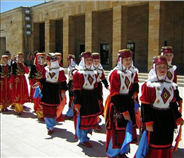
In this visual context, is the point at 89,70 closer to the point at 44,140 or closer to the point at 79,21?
the point at 44,140

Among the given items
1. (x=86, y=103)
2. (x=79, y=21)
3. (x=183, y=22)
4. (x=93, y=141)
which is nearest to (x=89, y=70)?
(x=86, y=103)

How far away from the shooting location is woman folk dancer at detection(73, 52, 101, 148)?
4770mm

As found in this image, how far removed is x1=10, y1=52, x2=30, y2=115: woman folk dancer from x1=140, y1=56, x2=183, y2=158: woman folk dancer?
557 centimetres

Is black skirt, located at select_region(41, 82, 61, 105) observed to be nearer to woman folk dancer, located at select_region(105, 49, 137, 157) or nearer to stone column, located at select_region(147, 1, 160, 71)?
woman folk dancer, located at select_region(105, 49, 137, 157)

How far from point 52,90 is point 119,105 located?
8.09 feet

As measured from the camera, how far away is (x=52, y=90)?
19.0 ft

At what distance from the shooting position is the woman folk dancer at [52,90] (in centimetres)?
575

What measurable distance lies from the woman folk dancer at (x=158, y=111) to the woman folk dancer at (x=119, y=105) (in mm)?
547

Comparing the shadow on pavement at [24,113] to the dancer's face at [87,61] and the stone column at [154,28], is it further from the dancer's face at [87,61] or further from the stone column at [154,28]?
the stone column at [154,28]

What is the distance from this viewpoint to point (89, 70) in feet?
16.0

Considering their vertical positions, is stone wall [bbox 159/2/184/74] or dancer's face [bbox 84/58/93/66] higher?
stone wall [bbox 159/2/184/74]

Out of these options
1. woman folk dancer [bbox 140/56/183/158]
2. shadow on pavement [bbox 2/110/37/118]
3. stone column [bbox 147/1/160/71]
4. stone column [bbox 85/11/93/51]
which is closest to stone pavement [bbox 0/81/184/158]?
shadow on pavement [bbox 2/110/37/118]

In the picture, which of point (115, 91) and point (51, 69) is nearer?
point (115, 91)

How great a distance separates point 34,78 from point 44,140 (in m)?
2.68
